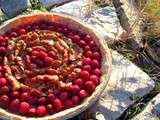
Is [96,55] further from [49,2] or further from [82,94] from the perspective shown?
[49,2]

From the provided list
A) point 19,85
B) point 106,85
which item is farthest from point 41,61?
point 106,85

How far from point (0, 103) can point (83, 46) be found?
0.67 m

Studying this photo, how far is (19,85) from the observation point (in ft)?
8.79

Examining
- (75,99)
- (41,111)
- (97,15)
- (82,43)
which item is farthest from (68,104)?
(97,15)

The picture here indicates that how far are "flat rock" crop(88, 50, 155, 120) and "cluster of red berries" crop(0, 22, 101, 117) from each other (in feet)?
0.56

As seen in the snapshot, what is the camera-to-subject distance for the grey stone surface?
11.0 ft

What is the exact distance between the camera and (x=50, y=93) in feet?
8.71

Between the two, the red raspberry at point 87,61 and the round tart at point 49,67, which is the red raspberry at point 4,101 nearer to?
the round tart at point 49,67

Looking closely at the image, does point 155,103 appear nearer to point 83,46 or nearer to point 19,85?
point 83,46

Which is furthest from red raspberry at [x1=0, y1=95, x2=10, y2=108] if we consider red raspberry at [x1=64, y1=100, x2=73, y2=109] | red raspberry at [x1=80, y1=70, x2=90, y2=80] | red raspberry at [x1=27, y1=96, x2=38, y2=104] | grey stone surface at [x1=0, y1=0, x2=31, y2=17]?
grey stone surface at [x1=0, y1=0, x2=31, y2=17]

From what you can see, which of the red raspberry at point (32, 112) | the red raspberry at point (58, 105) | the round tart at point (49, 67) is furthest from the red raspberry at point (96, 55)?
the red raspberry at point (32, 112)

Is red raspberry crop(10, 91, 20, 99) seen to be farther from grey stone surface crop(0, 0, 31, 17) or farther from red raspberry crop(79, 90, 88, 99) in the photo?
grey stone surface crop(0, 0, 31, 17)

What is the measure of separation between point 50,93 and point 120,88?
528 mm

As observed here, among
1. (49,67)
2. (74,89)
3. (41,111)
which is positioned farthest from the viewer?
(49,67)
